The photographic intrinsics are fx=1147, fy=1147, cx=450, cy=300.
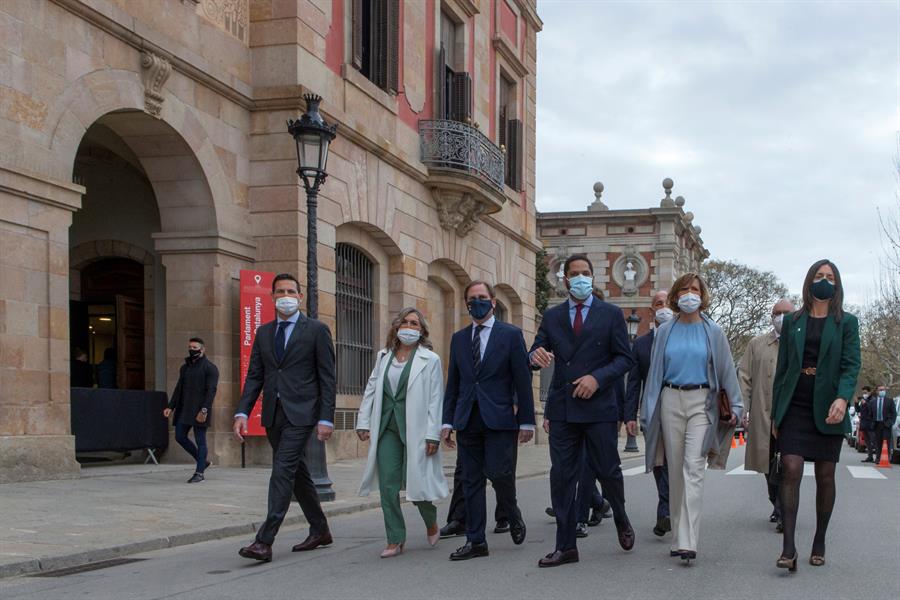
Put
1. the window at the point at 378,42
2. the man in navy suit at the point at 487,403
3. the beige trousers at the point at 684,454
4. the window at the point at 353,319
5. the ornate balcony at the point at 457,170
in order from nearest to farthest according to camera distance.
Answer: the beige trousers at the point at 684,454, the man in navy suit at the point at 487,403, the window at the point at 353,319, the window at the point at 378,42, the ornate balcony at the point at 457,170

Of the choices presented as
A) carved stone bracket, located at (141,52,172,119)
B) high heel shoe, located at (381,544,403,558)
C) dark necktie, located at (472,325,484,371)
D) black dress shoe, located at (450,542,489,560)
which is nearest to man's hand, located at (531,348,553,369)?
dark necktie, located at (472,325,484,371)

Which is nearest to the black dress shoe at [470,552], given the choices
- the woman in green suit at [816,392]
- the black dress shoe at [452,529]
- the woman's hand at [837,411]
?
the black dress shoe at [452,529]

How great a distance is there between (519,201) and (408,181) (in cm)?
825

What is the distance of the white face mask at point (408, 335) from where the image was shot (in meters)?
8.11

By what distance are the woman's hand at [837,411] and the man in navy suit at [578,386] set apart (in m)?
1.29

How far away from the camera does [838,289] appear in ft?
24.1

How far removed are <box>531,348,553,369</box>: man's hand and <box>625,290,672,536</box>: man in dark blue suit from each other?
1.48 meters

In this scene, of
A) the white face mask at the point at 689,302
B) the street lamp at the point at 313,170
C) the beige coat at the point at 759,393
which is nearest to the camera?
the white face mask at the point at 689,302

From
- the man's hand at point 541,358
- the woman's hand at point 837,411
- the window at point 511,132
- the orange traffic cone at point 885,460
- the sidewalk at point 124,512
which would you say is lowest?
the orange traffic cone at point 885,460

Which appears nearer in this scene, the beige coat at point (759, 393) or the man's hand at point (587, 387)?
the man's hand at point (587, 387)

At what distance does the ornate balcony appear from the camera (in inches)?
899

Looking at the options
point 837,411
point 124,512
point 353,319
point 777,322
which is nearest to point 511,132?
point 353,319

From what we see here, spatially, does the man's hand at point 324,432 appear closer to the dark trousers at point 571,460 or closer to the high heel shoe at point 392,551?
the high heel shoe at point 392,551

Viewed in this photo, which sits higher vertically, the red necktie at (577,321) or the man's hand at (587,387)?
the red necktie at (577,321)
